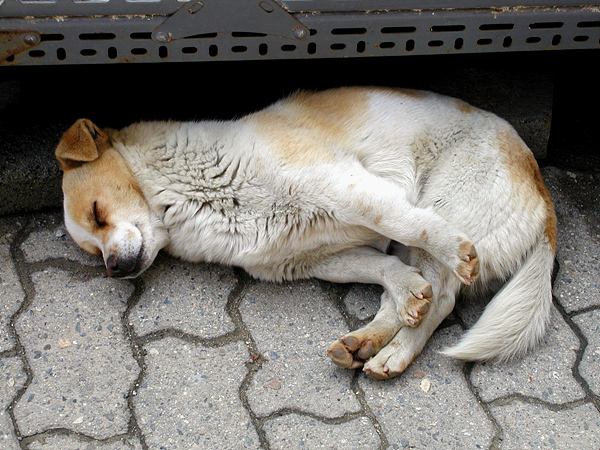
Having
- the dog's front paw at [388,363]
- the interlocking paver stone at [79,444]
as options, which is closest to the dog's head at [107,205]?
the interlocking paver stone at [79,444]

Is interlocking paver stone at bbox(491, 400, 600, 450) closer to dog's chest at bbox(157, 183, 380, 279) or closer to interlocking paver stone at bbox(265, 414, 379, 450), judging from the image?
interlocking paver stone at bbox(265, 414, 379, 450)

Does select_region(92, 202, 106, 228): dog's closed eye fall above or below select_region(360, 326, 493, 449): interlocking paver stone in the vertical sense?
above

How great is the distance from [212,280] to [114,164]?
692 mm

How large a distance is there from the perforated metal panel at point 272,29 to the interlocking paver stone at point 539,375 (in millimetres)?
1256

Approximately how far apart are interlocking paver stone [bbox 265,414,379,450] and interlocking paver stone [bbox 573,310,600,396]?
0.90 m

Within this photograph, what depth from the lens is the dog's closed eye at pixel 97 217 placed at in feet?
8.69

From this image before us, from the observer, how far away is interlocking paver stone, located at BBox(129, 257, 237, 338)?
8.69ft

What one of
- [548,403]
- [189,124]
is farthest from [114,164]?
[548,403]

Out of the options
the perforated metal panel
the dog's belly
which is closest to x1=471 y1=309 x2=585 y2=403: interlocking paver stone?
the dog's belly

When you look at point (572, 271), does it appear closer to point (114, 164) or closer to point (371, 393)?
point (371, 393)

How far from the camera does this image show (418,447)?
218cm

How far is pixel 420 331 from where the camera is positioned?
2479mm

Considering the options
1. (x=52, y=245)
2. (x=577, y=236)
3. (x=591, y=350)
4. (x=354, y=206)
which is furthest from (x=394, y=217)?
(x=52, y=245)

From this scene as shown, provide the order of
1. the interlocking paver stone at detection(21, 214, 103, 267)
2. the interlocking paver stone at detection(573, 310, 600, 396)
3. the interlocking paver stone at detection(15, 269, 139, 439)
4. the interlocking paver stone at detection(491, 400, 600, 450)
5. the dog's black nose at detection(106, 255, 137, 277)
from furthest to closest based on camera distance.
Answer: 1. the interlocking paver stone at detection(21, 214, 103, 267)
2. the dog's black nose at detection(106, 255, 137, 277)
3. the interlocking paver stone at detection(573, 310, 600, 396)
4. the interlocking paver stone at detection(15, 269, 139, 439)
5. the interlocking paver stone at detection(491, 400, 600, 450)
